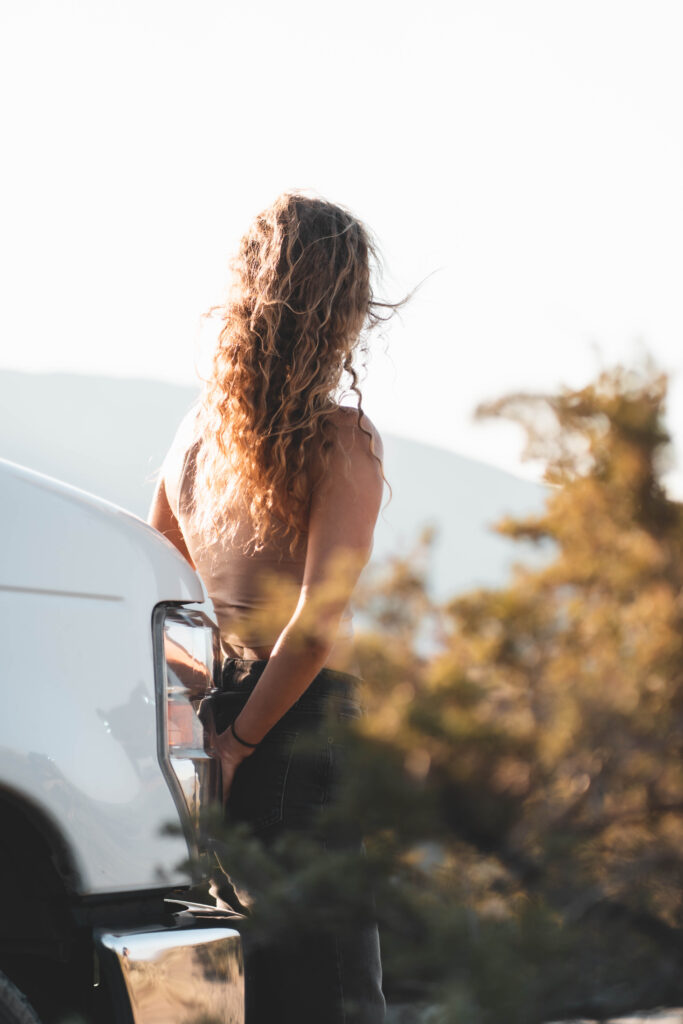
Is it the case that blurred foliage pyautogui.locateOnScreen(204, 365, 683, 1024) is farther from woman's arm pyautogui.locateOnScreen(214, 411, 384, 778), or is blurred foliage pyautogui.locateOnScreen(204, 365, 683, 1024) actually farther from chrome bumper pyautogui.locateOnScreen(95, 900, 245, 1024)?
chrome bumper pyautogui.locateOnScreen(95, 900, 245, 1024)

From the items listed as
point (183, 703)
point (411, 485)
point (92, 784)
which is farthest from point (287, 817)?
point (411, 485)

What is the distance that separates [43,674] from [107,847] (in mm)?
333

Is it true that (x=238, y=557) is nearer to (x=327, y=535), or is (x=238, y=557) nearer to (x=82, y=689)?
(x=327, y=535)

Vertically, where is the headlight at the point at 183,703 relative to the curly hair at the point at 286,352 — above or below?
below

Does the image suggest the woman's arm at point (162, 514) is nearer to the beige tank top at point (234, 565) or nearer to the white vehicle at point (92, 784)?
the beige tank top at point (234, 565)

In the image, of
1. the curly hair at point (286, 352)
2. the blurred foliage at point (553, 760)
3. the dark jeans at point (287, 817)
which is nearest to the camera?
the blurred foliage at point (553, 760)

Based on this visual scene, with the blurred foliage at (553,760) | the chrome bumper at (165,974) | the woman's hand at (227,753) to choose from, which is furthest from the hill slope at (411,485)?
the chrome bumper at (165,974)

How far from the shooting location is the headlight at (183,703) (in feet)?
6.14

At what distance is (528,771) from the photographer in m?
0.73

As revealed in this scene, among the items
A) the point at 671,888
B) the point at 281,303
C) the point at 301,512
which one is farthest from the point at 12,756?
the point at 671,888

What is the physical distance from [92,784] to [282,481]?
2.20 feet

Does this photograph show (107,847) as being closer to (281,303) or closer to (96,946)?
(96,946)

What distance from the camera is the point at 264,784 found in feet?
6.71

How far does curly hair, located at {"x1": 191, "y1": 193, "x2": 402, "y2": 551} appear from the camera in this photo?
1.99 meters
